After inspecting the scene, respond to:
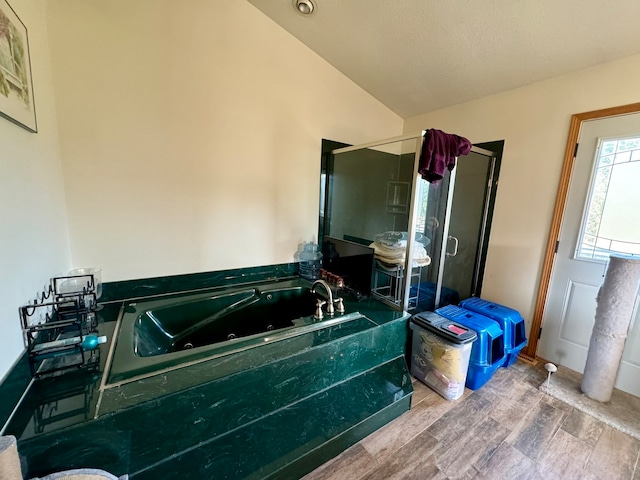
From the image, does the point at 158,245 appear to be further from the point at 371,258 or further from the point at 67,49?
the point at 371,258

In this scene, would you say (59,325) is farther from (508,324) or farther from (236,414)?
(508,324)

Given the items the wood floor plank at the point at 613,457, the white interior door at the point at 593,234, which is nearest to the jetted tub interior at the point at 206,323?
the wood floor plank at the point at 613,457

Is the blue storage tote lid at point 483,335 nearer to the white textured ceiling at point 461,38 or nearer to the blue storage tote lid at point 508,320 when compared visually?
the blue storage tote lid at point 508,320

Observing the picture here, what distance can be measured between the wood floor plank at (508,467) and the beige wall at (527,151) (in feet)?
4.13

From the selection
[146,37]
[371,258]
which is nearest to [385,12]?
[146,37]

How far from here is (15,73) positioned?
3.52 ft

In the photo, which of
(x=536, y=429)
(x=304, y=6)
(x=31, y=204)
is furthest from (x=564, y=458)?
(x=304, y=6)

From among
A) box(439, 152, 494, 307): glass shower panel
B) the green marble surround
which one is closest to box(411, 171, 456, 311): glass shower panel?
box(439, 152, 494, 307): glass shower panel

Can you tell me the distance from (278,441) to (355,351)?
608 mm

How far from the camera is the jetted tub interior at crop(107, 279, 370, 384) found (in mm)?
1265

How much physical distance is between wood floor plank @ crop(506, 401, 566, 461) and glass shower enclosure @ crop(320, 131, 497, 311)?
91cm

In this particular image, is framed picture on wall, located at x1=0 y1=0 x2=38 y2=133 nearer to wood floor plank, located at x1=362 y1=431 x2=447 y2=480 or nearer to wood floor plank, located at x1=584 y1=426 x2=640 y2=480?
wood floor plank, located at x1=362 y1=431 x2=447 y2=480

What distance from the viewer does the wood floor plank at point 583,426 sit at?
154cm

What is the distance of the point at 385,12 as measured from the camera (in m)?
1.72
